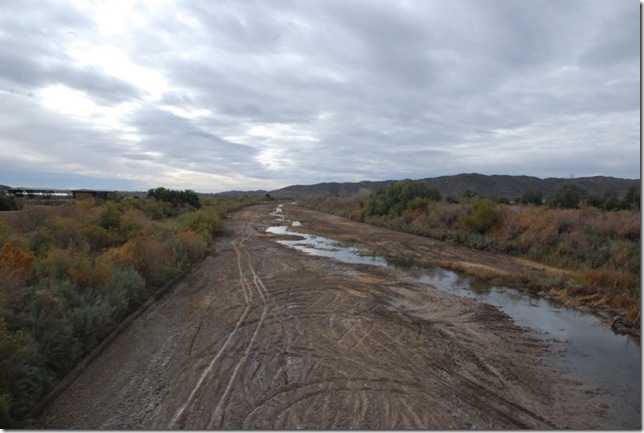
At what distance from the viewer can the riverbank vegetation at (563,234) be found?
1363 cm

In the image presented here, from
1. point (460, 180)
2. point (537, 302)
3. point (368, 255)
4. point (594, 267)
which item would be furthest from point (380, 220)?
point (460, 180)

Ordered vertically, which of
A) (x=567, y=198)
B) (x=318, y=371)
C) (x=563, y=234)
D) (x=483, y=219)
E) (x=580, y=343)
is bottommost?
(x=580, y=343)

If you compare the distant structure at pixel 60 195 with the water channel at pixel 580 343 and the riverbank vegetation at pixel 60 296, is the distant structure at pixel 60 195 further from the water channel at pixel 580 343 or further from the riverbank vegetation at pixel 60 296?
the water channel at pixel 580 343

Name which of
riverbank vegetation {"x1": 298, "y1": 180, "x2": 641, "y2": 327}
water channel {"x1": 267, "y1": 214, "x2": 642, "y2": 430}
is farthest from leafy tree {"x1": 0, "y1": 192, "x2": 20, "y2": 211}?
riverbank vegetation {"x1": 298, "y1": 180, "x2": 641, "y2": 327}

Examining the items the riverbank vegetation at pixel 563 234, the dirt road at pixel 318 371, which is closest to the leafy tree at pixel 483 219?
the riverbank vegetation at pixel 563 234

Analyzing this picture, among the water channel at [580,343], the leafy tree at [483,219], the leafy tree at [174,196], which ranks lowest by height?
the water channel at [580,343]

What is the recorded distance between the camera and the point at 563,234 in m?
21.0

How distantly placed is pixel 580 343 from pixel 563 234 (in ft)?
44.8

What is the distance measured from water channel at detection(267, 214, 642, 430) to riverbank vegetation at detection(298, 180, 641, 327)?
125 centimetres

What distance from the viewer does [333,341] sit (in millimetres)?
8055

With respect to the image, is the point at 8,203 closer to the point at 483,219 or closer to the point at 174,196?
the point at 174,196

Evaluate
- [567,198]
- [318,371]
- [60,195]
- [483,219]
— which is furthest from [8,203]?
[567,198]

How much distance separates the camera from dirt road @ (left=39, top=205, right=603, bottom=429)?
17.6ft

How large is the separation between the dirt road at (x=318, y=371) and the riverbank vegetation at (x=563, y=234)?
461 cm
